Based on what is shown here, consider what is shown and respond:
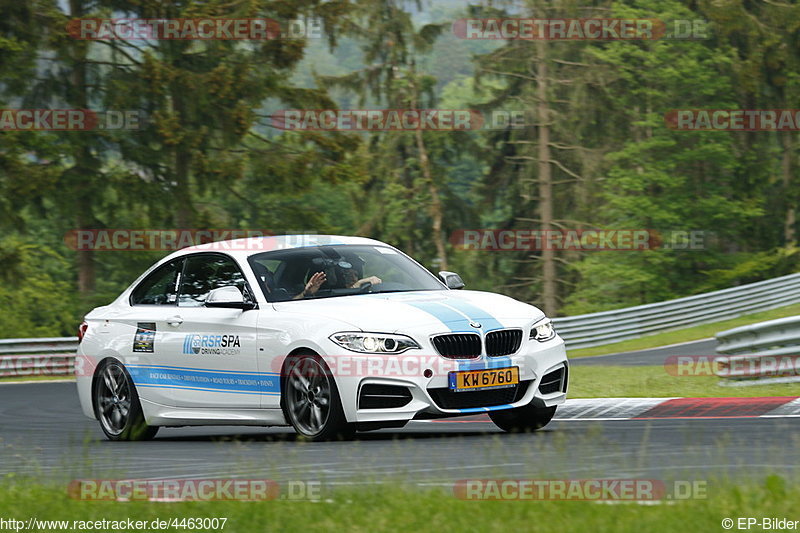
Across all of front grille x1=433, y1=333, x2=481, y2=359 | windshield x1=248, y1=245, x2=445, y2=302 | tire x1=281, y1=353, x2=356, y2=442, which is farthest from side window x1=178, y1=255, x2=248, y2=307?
→ front grille x1=433, y1=333, x2=481, y2=359

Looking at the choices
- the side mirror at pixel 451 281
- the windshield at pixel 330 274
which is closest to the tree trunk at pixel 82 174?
the windshield at pixel 330 274

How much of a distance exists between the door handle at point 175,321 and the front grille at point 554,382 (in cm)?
319

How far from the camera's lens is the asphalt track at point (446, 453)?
24.9 ft

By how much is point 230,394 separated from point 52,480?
278 centimetres

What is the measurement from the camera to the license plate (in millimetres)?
9680

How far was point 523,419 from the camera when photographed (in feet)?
35.1

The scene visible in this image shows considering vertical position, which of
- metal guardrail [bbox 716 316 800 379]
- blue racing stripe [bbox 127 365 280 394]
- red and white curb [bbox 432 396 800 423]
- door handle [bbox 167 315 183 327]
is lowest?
metal guardrail [bbox 716 316 800 379]

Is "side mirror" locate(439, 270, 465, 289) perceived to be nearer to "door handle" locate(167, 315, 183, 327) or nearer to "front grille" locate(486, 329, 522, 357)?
"front grille" locate(486, 329, 522, 357)

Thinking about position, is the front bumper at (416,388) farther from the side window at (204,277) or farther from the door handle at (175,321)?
the door handle at (175,321)

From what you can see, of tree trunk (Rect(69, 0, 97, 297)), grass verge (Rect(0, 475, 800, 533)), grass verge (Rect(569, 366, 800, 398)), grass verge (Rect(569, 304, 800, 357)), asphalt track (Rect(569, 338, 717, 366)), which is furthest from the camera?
tree trunk (Rect(69, 0, 97, 297))

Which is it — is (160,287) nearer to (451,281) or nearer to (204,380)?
(204,380)

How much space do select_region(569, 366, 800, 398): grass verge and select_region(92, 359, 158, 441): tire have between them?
16.8ft

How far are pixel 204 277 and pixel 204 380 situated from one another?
102 cm

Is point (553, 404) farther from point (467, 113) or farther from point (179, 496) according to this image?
point (467, 113)
